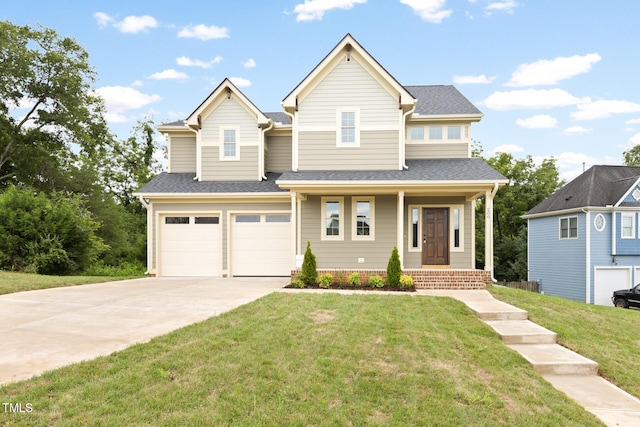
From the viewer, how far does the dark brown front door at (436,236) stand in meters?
13.3

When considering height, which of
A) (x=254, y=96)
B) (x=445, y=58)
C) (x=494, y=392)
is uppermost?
(x=445, y=58)

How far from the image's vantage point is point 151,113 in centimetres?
2922

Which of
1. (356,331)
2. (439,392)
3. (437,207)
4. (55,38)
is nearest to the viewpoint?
(439,392)

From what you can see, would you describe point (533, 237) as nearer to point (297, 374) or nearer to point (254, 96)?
point (254, 96)

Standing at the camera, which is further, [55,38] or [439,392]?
[55,38]

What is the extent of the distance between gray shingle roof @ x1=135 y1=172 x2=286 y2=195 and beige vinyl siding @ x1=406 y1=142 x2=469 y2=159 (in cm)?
504

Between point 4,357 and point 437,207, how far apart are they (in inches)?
464

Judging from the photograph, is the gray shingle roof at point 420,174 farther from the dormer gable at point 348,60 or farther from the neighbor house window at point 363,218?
the dormer gable at point 348,60

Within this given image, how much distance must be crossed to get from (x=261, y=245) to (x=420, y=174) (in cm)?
607

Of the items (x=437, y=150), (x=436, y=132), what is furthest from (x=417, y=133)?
(x=437, y=150)

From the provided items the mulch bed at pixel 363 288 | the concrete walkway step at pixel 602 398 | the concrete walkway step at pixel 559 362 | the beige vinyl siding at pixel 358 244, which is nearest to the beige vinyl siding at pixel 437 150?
the beige vinyl siding at pixel 358 244

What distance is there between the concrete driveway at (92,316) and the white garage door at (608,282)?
682 inches

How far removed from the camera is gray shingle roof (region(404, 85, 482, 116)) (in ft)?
46.7

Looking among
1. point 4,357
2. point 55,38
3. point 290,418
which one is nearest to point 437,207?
point 290,418
